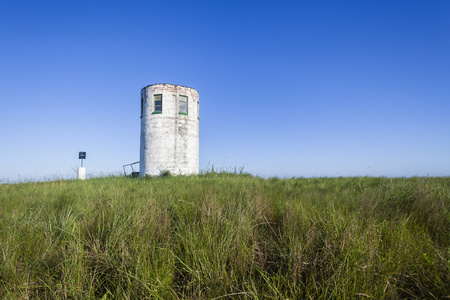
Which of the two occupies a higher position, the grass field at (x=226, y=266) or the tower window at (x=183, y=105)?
the tower window at (x=183, y=105)

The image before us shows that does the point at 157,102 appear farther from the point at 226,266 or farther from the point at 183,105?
the point at 226,266

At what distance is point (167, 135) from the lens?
14.8m

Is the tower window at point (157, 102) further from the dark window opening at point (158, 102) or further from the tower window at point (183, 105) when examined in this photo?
the tower window at point (183, 105)

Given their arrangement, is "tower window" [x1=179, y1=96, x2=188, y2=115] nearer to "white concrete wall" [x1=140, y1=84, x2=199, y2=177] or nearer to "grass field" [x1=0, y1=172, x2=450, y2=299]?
"white concrete wall" [x1=140, y1=84, x2=199, y2=177]

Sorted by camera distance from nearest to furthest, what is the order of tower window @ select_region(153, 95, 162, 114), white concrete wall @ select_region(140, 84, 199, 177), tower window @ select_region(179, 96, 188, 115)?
1. white concrete wall @ select_region(140, 84, 199, 177)
2. tower window @ select_region(153, 95, 162, 114)
3. tower window @ select_region(179, 96, 188, 115)

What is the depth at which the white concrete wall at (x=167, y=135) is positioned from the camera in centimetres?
1466

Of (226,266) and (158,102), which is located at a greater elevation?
(158,102)

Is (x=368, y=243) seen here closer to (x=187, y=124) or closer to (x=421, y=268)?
(x=421, y=268)

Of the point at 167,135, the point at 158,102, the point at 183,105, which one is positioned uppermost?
the point at 158,102

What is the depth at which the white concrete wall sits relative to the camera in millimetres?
14664

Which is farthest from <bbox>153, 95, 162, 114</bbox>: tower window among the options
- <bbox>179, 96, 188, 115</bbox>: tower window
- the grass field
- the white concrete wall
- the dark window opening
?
the grass field

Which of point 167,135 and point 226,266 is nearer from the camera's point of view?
point 226,266

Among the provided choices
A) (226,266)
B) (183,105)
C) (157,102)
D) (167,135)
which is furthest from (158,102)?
(226,266)

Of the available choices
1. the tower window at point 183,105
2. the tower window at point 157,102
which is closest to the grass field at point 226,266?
the tower window at point 157,102
